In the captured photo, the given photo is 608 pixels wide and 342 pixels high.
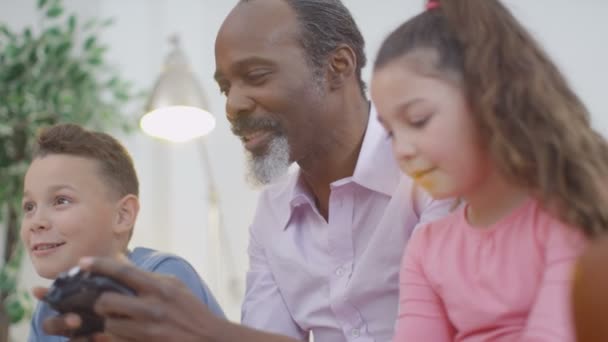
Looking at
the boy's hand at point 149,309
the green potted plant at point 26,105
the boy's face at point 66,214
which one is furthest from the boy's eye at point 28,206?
the green potted plant at point 26,105

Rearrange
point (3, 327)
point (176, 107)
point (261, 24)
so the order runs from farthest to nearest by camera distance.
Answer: point (176, 107) → point (3, 327) → point (261, 24)

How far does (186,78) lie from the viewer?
3312mm

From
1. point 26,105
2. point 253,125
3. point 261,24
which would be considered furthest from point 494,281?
point 26,105

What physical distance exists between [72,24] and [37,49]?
0.19 meters

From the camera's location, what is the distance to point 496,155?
0.95 meters

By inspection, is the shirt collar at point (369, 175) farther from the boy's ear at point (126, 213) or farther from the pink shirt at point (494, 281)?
the pink shirt at point (494, 281)

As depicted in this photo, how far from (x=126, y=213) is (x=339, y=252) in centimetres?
49

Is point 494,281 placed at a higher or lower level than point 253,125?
lower

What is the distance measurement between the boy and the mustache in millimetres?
294

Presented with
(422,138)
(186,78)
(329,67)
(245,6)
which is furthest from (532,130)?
(186,78)

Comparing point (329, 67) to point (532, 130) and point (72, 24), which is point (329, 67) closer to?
point (532, 130)

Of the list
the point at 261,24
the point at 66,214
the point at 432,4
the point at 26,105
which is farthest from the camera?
the point at 26,105

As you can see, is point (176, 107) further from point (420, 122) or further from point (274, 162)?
point (420, 122)

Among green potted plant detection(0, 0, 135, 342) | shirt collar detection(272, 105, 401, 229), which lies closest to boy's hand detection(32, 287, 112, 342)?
shirt collar detection(272, 105, 401, 229)
